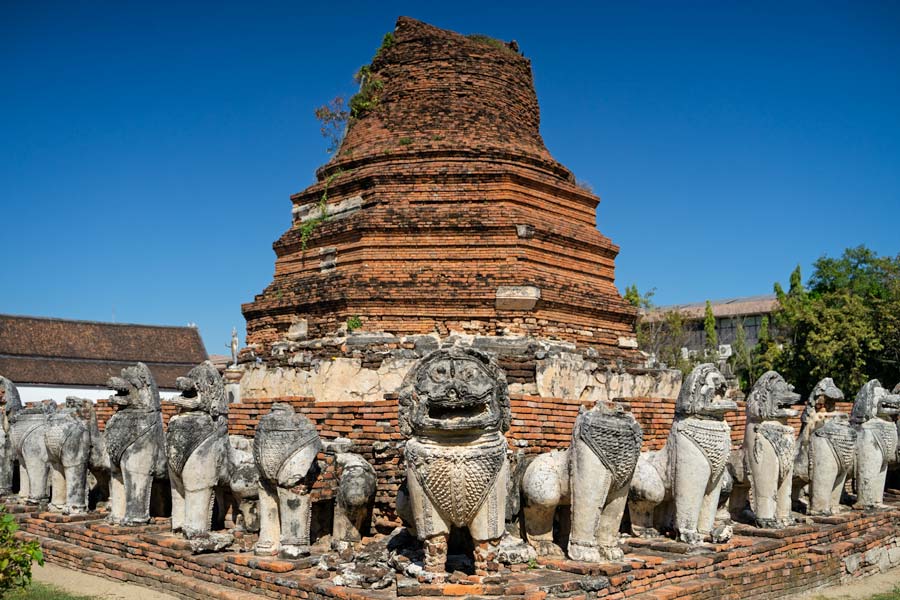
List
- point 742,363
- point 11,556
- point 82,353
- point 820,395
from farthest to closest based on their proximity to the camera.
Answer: point 742,363 → point 82,353 → point 820,395 → point 11,556

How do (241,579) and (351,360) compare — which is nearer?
(241,579)

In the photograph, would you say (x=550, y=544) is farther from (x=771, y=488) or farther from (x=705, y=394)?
(x=771, y=488)

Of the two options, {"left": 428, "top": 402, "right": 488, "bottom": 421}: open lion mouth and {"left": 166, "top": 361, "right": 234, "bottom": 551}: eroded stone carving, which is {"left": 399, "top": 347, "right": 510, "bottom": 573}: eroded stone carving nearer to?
{"left": 428, "top": 402, "right": 488, "bottom": 421}: open lion mouth

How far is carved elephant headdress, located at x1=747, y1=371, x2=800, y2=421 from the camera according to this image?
27.4ft

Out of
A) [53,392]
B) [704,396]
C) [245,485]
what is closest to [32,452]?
[245,485]

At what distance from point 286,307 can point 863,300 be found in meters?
20.9

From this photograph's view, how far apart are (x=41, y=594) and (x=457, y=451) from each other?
4310 mm

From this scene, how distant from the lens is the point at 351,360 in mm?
10875

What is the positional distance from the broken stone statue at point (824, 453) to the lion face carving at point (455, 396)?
16.4 feet

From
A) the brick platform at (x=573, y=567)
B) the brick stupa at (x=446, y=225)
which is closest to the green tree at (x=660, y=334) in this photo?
the brick stupa at (x=446, y=225)

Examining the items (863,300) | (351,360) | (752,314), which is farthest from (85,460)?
(752,314)

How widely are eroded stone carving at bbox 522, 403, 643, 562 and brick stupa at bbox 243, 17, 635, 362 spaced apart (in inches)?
214

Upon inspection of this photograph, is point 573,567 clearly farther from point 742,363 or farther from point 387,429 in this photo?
point 742,363

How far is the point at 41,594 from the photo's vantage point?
734 centimetres
